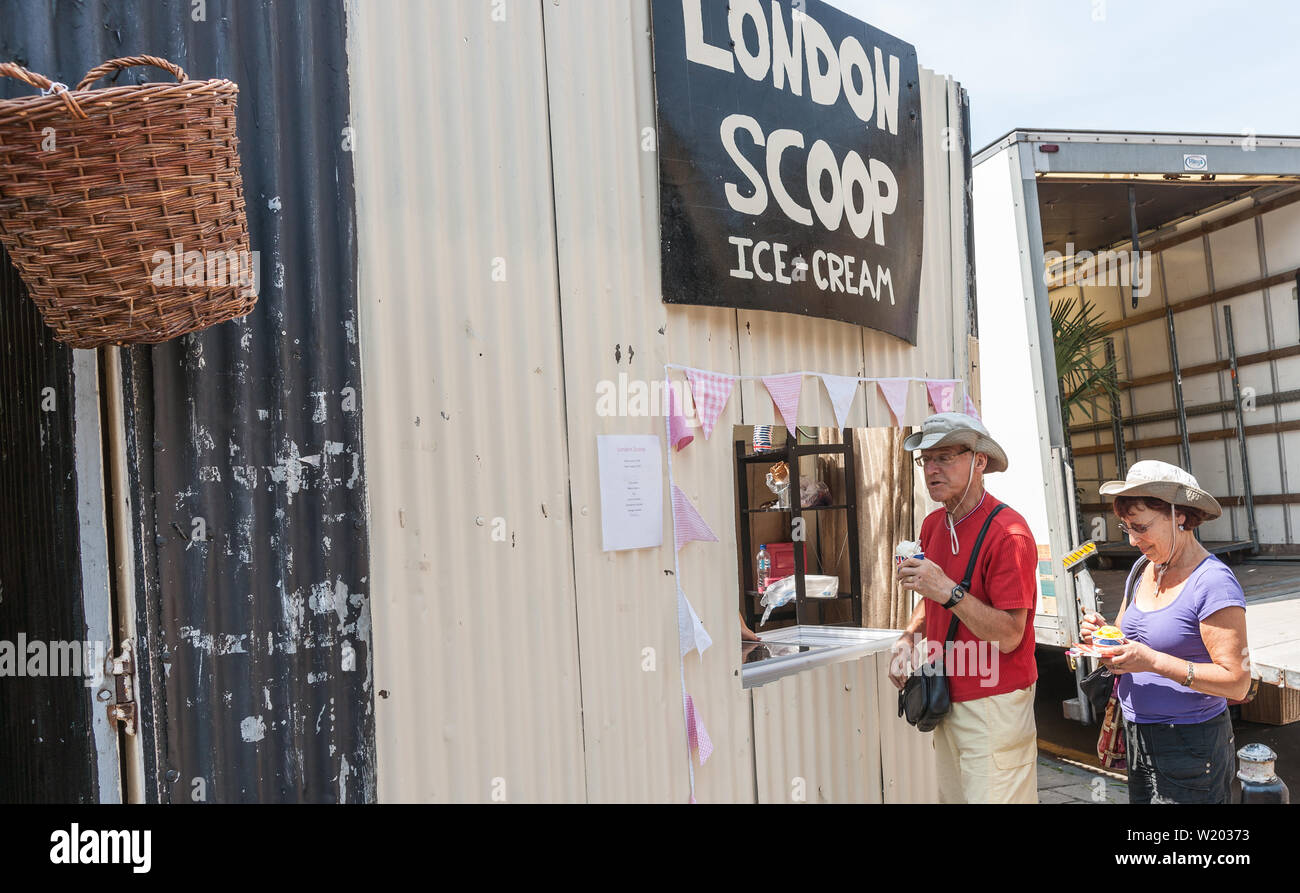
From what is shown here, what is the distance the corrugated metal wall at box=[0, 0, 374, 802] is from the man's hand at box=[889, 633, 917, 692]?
2134 mm

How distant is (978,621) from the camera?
3.58m

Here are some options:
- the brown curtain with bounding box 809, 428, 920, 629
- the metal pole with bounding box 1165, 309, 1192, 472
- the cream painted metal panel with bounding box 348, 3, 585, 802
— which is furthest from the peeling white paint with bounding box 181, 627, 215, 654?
the metal pole with bounding box 1165, 309, 1192, 472

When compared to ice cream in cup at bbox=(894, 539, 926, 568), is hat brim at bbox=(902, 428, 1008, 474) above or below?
above

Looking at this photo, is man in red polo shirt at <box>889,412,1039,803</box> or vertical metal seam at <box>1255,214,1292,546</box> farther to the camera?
vertical metal seam at <box>1255,214,1292,546</box>

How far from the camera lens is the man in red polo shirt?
361cm

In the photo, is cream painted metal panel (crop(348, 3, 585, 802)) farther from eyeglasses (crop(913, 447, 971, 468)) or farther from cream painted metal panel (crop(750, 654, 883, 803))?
eyeglasses (crop(913, 447, 971, 468))

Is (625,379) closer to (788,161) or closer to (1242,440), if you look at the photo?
(788,161)

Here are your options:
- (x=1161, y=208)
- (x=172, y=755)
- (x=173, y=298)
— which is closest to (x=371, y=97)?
(x=173, y=298)

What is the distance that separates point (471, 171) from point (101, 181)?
1.59 m

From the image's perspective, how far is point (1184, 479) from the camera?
3660mm

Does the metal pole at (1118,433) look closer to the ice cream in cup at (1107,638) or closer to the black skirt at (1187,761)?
the black skirt at (1187,761)

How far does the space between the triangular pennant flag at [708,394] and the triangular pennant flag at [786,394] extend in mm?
272

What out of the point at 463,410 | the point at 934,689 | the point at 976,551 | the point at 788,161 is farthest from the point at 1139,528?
the point at 463,410

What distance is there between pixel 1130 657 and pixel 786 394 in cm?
171
